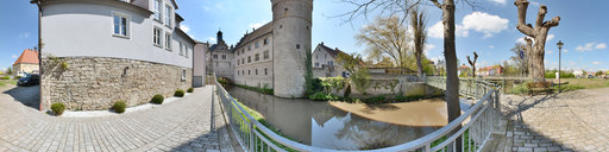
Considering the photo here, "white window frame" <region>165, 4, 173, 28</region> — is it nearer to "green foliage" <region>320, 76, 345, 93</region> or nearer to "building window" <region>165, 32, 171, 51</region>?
"building window" <region>165, 32, 171, 51</region>

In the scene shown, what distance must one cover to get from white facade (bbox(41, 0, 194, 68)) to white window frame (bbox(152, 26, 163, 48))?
0.48 meters

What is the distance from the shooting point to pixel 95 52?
7.90 meters

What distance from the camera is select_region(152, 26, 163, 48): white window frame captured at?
33.6ft

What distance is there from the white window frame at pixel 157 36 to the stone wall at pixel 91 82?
1.62 m

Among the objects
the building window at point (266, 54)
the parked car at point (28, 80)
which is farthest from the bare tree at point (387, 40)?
the parked car at point (28, 80)

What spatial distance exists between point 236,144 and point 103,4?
10058mm

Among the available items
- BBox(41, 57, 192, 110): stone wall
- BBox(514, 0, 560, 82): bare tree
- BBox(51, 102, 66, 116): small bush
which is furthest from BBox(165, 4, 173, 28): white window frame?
BBox(514, 0, 560, 82): bare tree

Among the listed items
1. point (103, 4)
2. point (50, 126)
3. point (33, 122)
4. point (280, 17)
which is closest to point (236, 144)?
point (50, 126)

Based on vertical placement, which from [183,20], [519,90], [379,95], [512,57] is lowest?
[379,95]

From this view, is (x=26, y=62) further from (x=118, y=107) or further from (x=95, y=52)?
(x=118, y=107)

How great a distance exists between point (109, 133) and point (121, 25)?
6.61 m

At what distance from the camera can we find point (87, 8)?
25.7 feet

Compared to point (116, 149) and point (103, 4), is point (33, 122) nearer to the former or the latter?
point (116, 149)

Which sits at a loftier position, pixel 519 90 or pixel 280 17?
pixel 280 17
